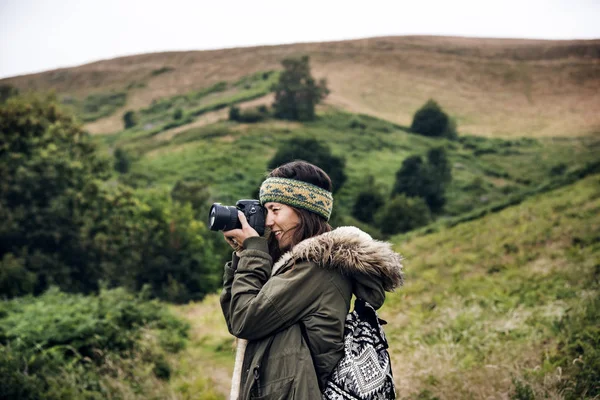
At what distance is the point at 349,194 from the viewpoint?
130ft

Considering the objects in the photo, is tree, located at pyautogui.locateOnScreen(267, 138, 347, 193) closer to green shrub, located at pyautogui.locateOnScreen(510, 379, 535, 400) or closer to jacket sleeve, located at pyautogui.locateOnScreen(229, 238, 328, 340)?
green shrub, located at pyautogui.locateOnScreen(510, 379, 535, 400)

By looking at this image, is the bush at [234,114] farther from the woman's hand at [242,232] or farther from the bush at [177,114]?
the woman's hand at [242,232]

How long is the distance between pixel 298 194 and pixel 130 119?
68806mm

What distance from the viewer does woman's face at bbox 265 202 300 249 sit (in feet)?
8.29

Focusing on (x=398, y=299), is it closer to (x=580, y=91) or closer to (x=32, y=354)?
(x=32, y=354)

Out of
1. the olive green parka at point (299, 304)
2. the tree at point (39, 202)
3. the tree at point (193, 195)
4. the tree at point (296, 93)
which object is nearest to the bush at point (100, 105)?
the tree at point (296, 93)

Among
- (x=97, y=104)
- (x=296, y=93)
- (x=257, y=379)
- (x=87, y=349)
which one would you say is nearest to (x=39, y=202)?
(x=87, y=349)

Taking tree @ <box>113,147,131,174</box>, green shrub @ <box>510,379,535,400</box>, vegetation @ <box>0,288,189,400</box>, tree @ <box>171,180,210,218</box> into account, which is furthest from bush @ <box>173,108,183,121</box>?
green shrub @ <box>510,379,535,400</box>

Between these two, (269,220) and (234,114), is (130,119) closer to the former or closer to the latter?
(234,114)

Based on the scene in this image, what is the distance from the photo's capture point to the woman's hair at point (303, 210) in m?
2.53

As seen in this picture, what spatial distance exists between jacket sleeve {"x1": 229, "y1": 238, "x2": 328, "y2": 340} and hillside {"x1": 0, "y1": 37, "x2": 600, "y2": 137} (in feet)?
190

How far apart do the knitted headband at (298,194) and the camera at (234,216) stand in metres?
0.08

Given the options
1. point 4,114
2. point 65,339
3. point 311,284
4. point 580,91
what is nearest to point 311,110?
point 580,91

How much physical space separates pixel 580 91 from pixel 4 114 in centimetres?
6132
